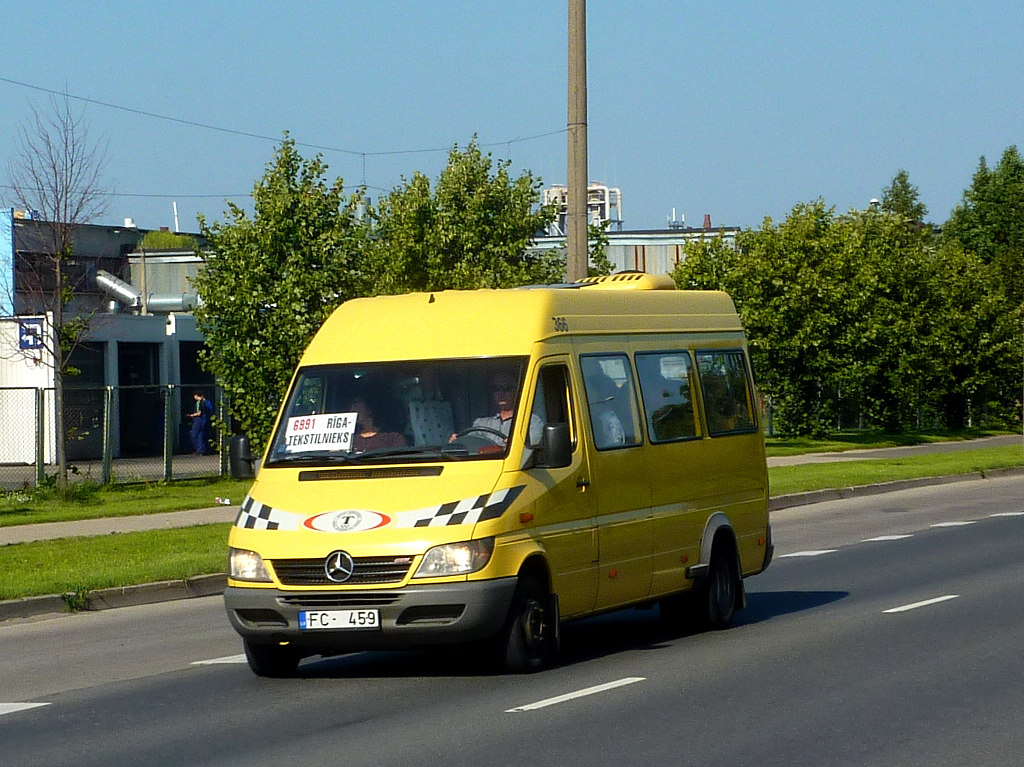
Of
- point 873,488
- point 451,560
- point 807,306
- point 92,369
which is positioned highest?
point 807,306

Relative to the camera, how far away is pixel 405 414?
10359 millimetres

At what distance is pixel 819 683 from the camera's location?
9406 mm

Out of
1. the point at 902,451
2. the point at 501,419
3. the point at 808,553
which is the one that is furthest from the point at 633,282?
the point at 902,451

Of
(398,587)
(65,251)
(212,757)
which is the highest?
(65,251)

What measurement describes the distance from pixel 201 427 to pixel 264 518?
28.1 meters

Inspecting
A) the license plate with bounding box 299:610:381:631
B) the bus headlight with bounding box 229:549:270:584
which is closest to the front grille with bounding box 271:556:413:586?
the license plate with bounding box 299:610:381:631

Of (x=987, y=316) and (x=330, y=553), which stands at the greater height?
(x=987, y=316)

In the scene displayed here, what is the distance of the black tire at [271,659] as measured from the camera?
1013cm

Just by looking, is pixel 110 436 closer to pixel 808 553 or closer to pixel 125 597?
pixel 125 597

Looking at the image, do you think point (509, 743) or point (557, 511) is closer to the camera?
point (509, 743)

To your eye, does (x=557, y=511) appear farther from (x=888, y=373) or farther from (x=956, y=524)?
(x=888, y=373)

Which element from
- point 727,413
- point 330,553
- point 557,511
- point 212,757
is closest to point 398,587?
point 330,553

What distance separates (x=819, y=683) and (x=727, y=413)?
151 inches

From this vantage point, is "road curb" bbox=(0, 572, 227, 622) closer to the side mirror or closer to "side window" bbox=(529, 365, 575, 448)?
"side window" bbox=(529, 365, 575, 448)
